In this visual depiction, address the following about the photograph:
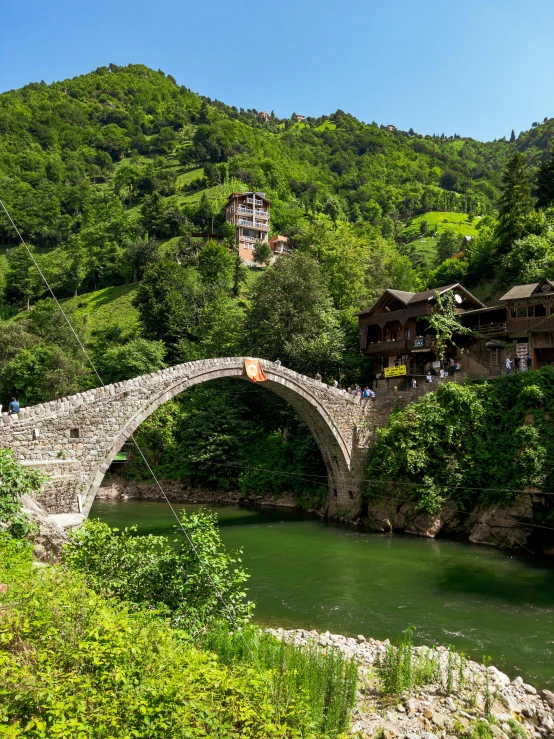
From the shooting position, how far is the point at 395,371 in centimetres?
2728

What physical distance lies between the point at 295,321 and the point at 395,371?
627 centimetres

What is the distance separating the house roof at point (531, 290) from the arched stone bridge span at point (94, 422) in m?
9.40

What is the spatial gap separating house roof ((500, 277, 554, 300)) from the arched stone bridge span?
9.40m

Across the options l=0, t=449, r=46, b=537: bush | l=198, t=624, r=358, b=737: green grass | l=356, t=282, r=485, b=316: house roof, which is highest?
l=356, t=282, r=485, b=316: house roof

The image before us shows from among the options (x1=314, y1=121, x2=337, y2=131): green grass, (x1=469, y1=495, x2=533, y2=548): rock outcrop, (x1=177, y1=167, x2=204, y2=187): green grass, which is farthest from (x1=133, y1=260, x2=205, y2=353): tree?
(x1=314, y1=121, x2=337, y2=131): green grass

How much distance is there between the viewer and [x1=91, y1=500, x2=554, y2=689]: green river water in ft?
36.9

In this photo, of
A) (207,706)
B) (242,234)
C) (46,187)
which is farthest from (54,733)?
(46,187)

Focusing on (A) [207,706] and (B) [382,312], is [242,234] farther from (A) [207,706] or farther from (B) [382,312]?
(A) [207,706]

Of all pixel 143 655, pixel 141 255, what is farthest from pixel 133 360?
pixel 143 655

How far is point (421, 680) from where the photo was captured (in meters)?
8.96

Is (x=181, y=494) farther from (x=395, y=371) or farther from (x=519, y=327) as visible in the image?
(x=519, y=327)

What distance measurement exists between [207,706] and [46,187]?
95.0m

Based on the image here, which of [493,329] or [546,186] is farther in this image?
[546,186]

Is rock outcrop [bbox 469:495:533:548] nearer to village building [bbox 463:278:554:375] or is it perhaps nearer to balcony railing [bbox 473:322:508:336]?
village building [bbox 463:278:554:375]
